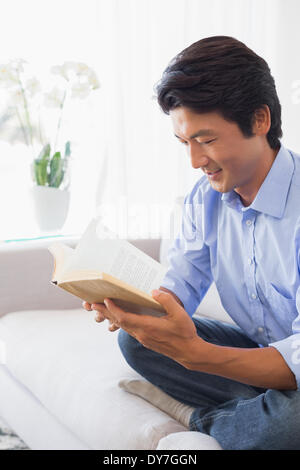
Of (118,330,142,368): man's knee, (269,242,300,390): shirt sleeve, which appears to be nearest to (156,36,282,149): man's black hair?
(269,242,300,390): shirt sleeve

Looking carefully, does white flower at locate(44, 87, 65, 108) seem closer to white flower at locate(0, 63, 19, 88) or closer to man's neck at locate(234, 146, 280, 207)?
white flower at locate(0, 63, 19, 88)

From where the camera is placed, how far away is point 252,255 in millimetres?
1157

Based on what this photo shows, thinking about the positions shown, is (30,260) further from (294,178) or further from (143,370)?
(294,178)

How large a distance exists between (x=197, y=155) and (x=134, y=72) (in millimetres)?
1581

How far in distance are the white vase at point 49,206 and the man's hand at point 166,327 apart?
1244 millimetres

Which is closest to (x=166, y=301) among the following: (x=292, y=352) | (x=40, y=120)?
(x=292, y=352)

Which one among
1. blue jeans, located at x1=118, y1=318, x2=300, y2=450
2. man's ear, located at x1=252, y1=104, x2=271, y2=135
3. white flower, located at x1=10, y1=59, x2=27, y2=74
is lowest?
blue jeans, located at x1=118, y1=318, x2=300, y2=450

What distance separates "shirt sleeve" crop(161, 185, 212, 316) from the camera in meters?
1.27

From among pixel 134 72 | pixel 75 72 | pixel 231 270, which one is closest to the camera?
pixel 231 270

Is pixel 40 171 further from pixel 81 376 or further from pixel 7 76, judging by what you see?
pixel 81 376

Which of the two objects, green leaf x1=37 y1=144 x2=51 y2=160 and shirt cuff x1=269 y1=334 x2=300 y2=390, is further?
green leaf x1=37 y1=144 x2=51 y2=160

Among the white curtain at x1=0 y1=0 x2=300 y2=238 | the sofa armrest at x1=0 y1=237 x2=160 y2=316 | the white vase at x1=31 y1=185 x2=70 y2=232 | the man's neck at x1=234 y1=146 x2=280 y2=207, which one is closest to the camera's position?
the man's neck at x1=234 y1=146 x2=280 y2=207

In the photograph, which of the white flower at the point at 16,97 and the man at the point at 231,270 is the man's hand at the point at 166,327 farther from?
the white flower at the point at 16,97

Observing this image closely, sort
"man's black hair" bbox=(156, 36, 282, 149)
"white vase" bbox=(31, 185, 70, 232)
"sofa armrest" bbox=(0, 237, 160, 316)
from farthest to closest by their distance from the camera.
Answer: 1. "white vase" bbox=(31, 185, 70, 232)
2. "sofa armrest" bbox=(0, 237, 160, 316)
3. "man's black hair" bbox=(156, 36, 282, 149)
